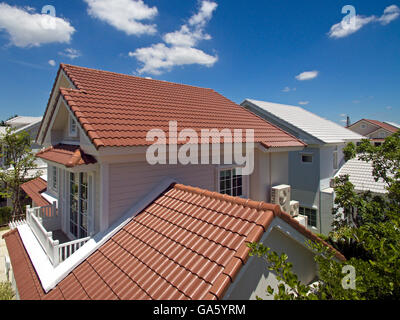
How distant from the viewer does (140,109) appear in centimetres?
882

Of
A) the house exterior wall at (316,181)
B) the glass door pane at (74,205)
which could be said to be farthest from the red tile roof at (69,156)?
the house exterior wall at (316,181)

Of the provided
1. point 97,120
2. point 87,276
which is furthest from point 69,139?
point 87,276

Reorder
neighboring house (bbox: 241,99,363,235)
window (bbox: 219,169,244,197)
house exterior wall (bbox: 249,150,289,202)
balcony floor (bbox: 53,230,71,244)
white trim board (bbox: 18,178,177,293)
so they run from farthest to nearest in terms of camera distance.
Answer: neighboring house (bbox: 241,99,363,235), house exterior wall (bbox: 249,150,289,202), window (bbox: 219,169,244,197), balcony floor (bbox: 53,230,71,244), white trim board (bbox: 18,178,177,293)

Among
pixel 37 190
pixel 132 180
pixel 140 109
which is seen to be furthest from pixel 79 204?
pixel 37 190

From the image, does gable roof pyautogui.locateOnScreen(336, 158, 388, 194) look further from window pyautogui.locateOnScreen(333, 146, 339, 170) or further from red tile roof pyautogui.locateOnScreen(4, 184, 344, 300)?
red tile roof pyautogui.locateOnScreen(4, 184, 344, 300)

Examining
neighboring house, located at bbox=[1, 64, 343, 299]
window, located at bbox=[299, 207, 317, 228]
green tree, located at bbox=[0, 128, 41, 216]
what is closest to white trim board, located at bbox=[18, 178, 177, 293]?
neighboring house, located at bbox=[1, 64, 343, 299]

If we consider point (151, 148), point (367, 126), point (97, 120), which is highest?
point (367, 126)

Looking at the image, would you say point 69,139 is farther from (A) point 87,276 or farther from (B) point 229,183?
(B) point 229,183

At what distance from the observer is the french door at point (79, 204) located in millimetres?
7707

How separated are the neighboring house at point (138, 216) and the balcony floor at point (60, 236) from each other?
81mm

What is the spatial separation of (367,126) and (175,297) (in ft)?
225

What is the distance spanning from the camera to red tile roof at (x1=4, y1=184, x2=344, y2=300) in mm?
3934

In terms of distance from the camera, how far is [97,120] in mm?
6980

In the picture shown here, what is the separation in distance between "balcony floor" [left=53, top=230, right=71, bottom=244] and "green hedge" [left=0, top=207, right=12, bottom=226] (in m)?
15.4
